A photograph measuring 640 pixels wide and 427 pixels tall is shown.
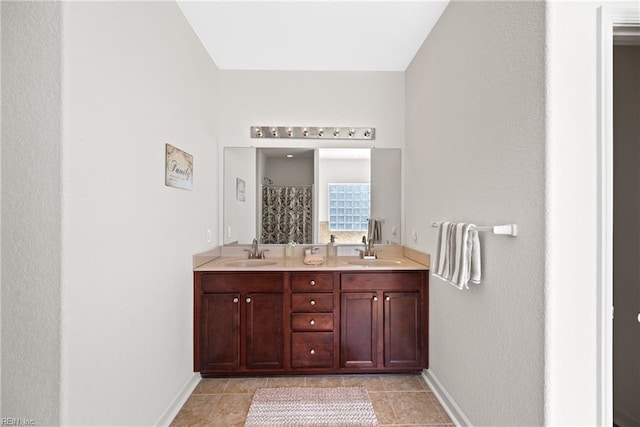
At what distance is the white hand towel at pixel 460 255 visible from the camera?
1710mm

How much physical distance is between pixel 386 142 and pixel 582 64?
1991 millimetres

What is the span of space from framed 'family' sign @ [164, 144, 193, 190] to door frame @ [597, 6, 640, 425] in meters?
2.13

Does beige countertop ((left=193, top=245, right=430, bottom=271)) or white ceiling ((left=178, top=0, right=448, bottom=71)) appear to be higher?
white ceiling ((left=178, top=0, right=448, bottom=71))

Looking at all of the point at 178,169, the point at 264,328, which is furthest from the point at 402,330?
the point at 178,169

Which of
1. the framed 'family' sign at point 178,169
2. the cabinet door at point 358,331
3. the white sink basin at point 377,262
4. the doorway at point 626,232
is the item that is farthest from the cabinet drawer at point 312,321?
the doorway at point 626,232

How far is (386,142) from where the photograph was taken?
3215 mm

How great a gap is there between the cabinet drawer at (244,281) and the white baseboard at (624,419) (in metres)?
2.20

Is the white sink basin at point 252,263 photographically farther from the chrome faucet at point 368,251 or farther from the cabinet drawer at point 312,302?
the chrome faucet at point 368,251

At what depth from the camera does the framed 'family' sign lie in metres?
2.07

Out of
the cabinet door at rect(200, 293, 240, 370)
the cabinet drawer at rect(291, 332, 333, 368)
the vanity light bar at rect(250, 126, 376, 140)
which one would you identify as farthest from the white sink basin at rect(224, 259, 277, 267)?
the vanity light bar at rect(250, 126, 376, 140)

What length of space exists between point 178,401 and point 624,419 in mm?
2701

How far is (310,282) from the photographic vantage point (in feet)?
8.55

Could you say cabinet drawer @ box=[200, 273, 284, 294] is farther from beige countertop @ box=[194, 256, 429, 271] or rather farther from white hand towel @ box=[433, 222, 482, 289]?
white hand towel @ box=[433, 222, 482, 289]

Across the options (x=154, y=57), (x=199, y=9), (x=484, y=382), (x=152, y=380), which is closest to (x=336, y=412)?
(x=484, y=382)
